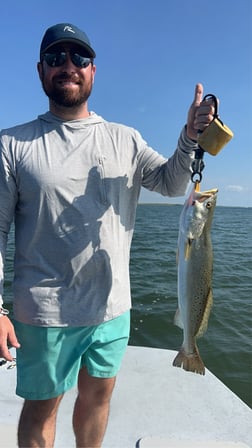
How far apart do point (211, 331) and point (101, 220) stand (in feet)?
20.7

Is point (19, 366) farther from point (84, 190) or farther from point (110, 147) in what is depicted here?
point (110, 147)

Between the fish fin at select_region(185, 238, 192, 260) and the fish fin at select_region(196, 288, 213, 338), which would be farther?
the fish fin at select_region(196, 288, 213, 338)

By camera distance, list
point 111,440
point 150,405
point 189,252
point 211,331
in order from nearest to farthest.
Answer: point 189,252 → point 111,440 → point 150,405 → point 211,331

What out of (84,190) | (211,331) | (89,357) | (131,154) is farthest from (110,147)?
(211,331)

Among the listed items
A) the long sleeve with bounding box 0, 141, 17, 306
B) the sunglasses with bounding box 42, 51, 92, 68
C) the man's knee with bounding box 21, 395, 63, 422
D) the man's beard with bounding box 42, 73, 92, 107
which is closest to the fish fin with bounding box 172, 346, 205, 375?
the man's knee with bounding box 21, 395, 63, 422

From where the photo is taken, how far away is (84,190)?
8.04 ft

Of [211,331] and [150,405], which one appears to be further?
[211,331]

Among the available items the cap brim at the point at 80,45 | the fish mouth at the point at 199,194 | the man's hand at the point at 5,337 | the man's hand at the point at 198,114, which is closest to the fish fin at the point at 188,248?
the fish mouth at the point at 199,194

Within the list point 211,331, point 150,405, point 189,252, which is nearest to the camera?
point 189,252

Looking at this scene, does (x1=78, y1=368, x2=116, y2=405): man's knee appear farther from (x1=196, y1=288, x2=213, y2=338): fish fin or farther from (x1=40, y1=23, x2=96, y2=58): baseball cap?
(x1=40, y1=23, x2=96, y2=58): baseball cap

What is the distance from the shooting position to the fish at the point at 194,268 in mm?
2340

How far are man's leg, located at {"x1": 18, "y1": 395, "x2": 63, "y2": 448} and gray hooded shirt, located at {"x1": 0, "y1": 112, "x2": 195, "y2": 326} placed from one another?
1.82 feet

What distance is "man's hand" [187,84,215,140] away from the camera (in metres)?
2.21

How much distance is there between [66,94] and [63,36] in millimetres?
354
